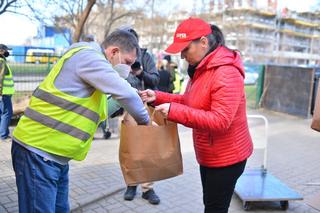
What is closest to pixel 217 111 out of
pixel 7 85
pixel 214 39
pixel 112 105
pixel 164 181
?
pixel 214 39

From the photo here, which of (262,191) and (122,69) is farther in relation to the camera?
(262,191)

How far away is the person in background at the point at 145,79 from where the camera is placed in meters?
4.10

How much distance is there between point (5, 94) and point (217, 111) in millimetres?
5862

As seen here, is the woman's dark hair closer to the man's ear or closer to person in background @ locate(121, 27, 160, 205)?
the man's ear

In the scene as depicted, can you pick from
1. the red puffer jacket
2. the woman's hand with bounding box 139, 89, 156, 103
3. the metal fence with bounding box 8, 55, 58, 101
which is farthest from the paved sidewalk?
the metal fence with bounding box 8, 55, 58, 101

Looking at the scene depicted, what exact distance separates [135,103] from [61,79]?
450 mm

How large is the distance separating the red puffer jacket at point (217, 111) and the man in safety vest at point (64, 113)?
404 millimetres

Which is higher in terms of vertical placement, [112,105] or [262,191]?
[112,105]

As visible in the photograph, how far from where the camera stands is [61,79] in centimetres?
212

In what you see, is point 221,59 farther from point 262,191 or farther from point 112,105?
point 262,191

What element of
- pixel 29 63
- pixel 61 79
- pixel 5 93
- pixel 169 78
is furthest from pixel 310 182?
pixel 29 63

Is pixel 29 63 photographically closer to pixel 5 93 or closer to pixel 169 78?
pixel 5 93

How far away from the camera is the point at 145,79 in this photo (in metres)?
4.22

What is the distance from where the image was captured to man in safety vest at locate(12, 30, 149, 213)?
210cm
